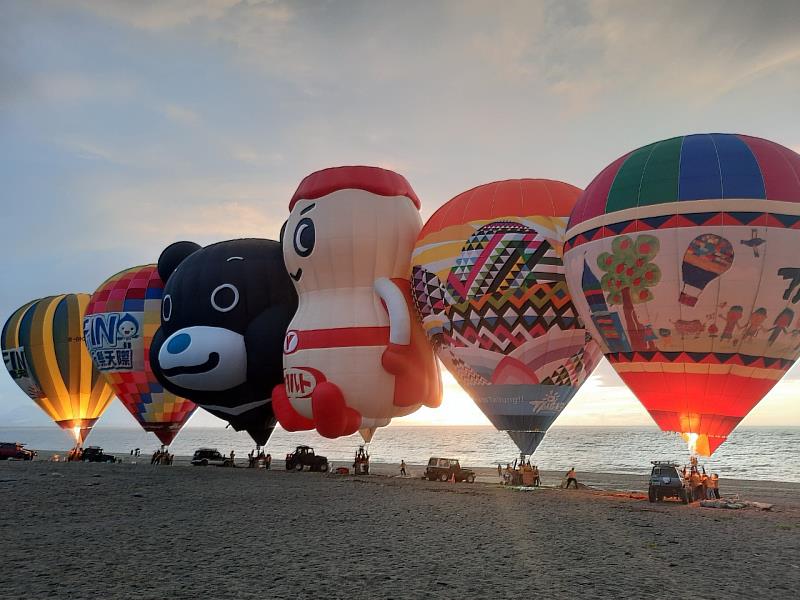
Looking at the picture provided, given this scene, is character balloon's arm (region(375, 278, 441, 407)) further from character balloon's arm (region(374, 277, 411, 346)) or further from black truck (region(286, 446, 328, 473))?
black truck (region(286, 446, 328, 473))

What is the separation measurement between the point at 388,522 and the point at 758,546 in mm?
6516

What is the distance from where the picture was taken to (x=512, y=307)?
19578 millimetres

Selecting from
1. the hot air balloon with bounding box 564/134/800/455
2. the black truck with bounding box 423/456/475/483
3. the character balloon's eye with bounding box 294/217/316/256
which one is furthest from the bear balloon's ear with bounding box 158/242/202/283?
the hot air balloon with bounding box 564/134/800/455

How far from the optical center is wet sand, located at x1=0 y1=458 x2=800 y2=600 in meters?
8.76

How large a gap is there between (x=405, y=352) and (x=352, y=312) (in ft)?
7.07

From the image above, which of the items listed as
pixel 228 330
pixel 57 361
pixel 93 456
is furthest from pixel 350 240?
pixel 93 456

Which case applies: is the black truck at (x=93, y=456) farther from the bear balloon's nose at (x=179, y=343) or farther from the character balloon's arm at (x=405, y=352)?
the character balloon's arm at (x=405, y=352)

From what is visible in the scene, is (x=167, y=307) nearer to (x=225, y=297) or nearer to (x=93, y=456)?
(x=225, y=297)

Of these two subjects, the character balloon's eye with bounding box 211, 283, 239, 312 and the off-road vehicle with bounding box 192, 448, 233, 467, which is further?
the off-road vehicle with bounding box 192, 448, 233, 467

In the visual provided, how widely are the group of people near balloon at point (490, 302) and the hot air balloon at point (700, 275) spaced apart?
0.12 feet

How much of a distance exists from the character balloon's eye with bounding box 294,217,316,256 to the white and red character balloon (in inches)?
1.3

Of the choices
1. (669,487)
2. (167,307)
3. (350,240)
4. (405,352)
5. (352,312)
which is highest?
(350,240)

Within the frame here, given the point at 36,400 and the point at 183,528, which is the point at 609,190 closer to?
the point at 183,528

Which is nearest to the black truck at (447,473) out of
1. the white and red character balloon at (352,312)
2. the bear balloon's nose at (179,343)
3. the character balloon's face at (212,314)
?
the white and red character balloon at (352,312)
